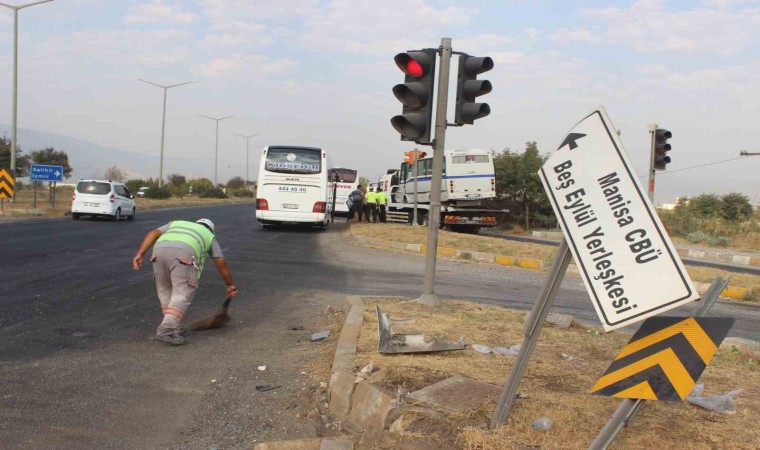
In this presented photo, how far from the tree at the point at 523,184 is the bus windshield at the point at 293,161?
41.3 feet

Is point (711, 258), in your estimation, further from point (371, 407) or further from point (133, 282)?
point (371, 407)

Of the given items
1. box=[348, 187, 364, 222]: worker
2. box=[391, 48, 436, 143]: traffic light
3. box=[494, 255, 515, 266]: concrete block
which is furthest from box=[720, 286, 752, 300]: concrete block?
box=[348, 187, 364, 222]: worker

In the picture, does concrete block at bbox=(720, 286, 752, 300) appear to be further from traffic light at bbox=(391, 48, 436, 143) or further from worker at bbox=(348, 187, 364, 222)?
worker at bbox=(348, 187, 364, 222)

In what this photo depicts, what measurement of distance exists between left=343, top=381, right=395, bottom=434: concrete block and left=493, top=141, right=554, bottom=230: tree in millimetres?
28092

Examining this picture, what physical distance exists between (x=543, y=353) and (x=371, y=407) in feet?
6.78

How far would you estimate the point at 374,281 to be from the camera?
1149 centimetres

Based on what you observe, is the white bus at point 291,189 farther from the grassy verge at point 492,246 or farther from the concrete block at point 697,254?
the concrete block at point 697,254

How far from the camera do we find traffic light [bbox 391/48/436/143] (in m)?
7.51

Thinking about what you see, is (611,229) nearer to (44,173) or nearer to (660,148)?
(660,148)

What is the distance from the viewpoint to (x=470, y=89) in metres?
7.64

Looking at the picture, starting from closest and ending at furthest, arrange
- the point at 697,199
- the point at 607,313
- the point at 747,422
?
the point at 607,313 → the point at 747,422 → the point at 697,199

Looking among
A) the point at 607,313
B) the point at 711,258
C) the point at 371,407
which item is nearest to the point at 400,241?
the point at 711,258

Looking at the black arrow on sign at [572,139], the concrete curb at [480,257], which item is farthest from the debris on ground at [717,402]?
the concrete curb at [480,257]

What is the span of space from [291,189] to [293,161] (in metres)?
1.00
